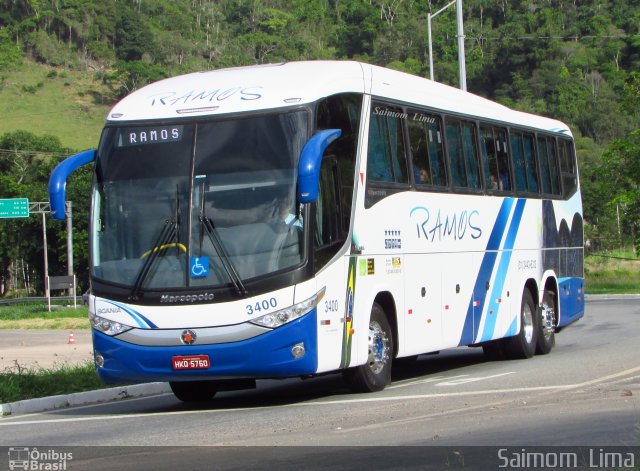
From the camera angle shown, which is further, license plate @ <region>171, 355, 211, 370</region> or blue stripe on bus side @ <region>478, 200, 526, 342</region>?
blue stripe on bus side @ <region>478, 200, 526, 342</region>

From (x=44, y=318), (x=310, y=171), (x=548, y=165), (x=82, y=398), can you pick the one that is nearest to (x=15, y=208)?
(x=44, y=318)

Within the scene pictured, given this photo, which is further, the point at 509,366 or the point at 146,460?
the point at 509,366

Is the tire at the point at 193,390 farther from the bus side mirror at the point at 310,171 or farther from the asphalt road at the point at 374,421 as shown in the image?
the bus side mirror at the point at 310,171

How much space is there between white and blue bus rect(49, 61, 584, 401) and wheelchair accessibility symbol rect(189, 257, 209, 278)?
0.01 metres

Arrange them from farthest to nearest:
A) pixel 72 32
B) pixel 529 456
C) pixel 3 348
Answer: pixel 72 32
pixel 3 348
pixel 529 456

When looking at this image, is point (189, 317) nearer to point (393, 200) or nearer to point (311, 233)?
point (311, 233)

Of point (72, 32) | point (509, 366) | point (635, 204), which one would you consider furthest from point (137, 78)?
point (509, 366)

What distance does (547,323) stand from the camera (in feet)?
65.9

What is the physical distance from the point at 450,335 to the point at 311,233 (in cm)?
422

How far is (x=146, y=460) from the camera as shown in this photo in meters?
9.38

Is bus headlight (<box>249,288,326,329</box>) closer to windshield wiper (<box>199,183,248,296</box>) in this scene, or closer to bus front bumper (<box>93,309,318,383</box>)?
bus front bumper (<box>93,309,318,383</box>)

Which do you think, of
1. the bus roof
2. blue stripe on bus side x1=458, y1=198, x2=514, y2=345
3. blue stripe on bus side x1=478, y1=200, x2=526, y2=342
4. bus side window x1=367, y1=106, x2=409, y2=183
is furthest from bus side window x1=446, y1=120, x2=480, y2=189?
the bus roof

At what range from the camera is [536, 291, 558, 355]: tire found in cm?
1989

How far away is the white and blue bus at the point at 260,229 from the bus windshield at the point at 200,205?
15mm
